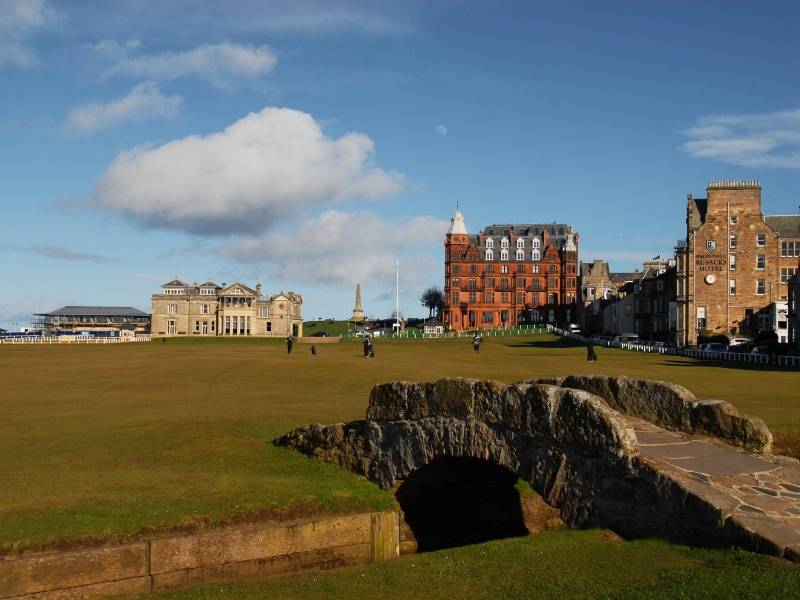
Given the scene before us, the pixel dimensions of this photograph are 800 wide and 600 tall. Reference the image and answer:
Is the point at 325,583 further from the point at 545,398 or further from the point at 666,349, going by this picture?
the point at 666,349

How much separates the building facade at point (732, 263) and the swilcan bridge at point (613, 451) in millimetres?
74740

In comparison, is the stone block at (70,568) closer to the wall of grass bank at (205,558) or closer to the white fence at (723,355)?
the wall of grass bank at (205,558)

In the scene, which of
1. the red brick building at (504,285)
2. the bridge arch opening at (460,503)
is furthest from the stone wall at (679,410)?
the red brick building at (504,285)

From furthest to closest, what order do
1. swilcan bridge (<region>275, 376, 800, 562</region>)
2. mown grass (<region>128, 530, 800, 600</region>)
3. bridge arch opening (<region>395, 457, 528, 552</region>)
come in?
bridge arch opening (<region>395, 457, 528, 552</region>), swilcan bridge (<region>275, 376, 800, 562</region>), mown grass (<region>128, 530, 800, 600</region>)

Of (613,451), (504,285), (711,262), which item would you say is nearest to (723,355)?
(711,262)

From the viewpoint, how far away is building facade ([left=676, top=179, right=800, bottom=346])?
86312mm

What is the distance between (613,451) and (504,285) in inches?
5934

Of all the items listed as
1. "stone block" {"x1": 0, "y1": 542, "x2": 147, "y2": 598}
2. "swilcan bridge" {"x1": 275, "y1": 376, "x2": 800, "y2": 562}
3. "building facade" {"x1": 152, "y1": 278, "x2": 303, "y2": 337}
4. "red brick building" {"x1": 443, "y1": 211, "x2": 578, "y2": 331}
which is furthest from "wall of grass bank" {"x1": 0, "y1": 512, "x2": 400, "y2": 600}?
"building facade" {"x1": 152, "y1": 278, "x2": 303, "y2": 337}

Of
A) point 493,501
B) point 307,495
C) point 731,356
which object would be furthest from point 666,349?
point 307,495

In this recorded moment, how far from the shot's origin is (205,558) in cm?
1302

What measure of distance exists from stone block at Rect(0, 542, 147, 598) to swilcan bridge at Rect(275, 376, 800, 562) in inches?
231

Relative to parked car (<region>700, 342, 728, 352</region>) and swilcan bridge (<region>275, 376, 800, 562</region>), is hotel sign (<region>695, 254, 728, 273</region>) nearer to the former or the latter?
parked car (<region>700, 342, 728, 352</region>)

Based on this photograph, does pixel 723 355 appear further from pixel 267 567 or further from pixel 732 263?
pixel 267 567

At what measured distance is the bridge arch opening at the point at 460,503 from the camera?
18391mm
